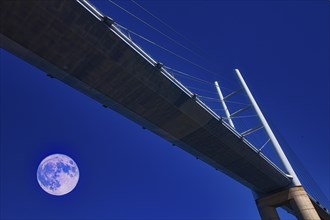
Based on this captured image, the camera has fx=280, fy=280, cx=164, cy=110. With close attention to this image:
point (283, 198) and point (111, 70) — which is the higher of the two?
point (283, 198)

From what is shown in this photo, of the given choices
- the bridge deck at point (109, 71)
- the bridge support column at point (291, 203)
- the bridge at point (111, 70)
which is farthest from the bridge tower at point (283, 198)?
the bridge deck at point (109, 71)

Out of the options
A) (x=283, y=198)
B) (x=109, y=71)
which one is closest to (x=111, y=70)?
(x=109, y=71)

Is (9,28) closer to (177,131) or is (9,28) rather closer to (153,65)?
(153,65)

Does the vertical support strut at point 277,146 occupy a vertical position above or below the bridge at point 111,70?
above

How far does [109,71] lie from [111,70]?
0.17 m

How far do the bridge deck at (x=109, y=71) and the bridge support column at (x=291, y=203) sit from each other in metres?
8.69

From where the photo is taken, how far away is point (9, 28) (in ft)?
51.2

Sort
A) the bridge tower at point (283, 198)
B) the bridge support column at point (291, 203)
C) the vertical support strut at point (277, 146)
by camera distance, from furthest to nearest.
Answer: the vertical support strut at point (277, 146) < the bridge tower at point (283, 198) < the bridge support column at point (291, 203)

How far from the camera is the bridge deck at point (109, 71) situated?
51.2ft

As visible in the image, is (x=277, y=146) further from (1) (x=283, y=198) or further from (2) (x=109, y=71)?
(2) (x=109, y=71)

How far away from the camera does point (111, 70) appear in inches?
757

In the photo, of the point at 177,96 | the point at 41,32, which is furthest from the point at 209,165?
the point at 41,32

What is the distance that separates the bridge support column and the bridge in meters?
8.33

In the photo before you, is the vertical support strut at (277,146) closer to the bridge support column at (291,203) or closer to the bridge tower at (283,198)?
the bridge tower at (283,198)
